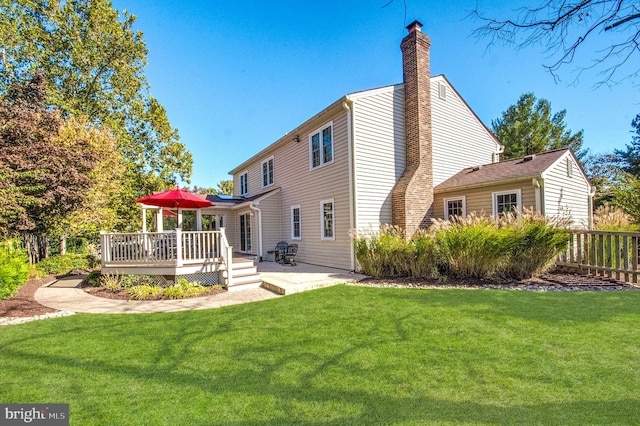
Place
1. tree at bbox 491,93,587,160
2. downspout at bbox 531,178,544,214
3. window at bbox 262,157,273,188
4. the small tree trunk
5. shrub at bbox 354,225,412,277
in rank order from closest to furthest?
1. shrub at bbox 354,225,412,277
2. downspout at bbox 531,178,544,214
3. the small tree trunk
4. window at bbox 262,157,273,188
5. tree at bbox 491,93,587,160

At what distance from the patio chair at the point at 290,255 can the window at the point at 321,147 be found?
357 centimetres

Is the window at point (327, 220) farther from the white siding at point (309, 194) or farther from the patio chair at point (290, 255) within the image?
the patio chair at point (290, 255)

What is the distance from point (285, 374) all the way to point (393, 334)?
1.79 metres

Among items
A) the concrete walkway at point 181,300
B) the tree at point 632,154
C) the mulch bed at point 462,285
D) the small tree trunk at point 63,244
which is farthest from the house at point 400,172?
the tree at point 632,154

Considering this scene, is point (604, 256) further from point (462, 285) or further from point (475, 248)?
point (462, 285)

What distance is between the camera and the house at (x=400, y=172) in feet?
32.3

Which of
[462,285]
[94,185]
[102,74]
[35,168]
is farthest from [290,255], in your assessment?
[102,74]

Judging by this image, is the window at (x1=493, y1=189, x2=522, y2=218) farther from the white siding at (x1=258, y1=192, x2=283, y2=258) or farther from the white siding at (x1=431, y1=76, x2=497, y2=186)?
the white siding at (x1=258, y1=192, x2=283, y2=258)

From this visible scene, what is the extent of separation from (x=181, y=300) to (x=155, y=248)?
204 cm

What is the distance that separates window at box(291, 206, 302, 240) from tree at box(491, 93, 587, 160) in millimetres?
21278

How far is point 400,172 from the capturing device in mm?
10930

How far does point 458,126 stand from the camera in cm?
1279

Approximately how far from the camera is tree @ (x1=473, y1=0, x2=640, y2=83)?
286cm

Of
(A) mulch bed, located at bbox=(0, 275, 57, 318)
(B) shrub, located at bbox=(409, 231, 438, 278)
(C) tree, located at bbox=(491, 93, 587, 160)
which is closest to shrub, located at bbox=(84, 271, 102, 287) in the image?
(A) mulch bed, located at bbox=(0, 275, 57, 318)
